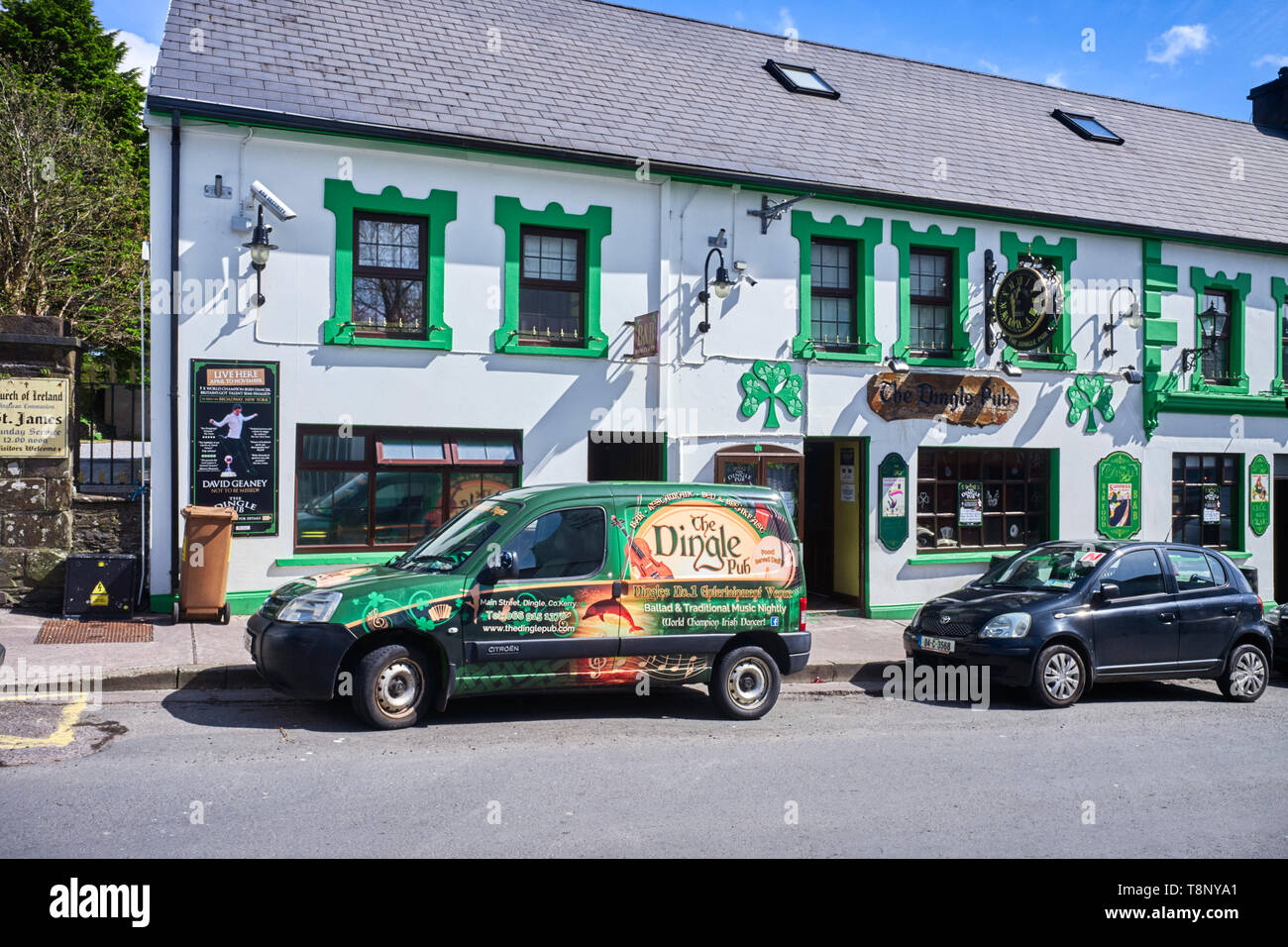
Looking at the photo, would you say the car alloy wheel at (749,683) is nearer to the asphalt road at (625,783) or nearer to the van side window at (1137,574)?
the asphalt road at (625,783)

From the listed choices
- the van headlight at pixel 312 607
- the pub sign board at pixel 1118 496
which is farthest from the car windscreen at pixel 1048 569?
the van headlight at pixel 312 607

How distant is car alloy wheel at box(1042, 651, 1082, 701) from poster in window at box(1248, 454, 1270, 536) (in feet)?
31.9

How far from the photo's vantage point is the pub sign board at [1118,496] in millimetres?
15711

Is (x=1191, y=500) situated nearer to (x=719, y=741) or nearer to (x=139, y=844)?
(x=719, y=741)

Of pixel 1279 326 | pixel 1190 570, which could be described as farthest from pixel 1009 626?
pixel 1279 326

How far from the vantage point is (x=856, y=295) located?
47.1 feet

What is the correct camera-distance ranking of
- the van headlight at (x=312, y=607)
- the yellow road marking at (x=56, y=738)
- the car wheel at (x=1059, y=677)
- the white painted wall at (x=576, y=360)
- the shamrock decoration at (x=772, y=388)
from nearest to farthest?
the yellow road marking at (x=56, y=738), the van headlight at (x=312, y=607), the car wheel at (x=1059, y=677), the white painted wall at (x=576, y=360), the shamrock decoration at (x=772, y=388)

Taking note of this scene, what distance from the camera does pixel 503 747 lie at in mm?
7156

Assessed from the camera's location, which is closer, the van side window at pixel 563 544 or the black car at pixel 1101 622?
the van side window at pixel 563 544

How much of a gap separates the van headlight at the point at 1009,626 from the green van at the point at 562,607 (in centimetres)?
192

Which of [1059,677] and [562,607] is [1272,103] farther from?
[562,607]

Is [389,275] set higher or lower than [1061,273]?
lower

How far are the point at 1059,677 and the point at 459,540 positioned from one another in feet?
18.3

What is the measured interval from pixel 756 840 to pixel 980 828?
1.33 meters
